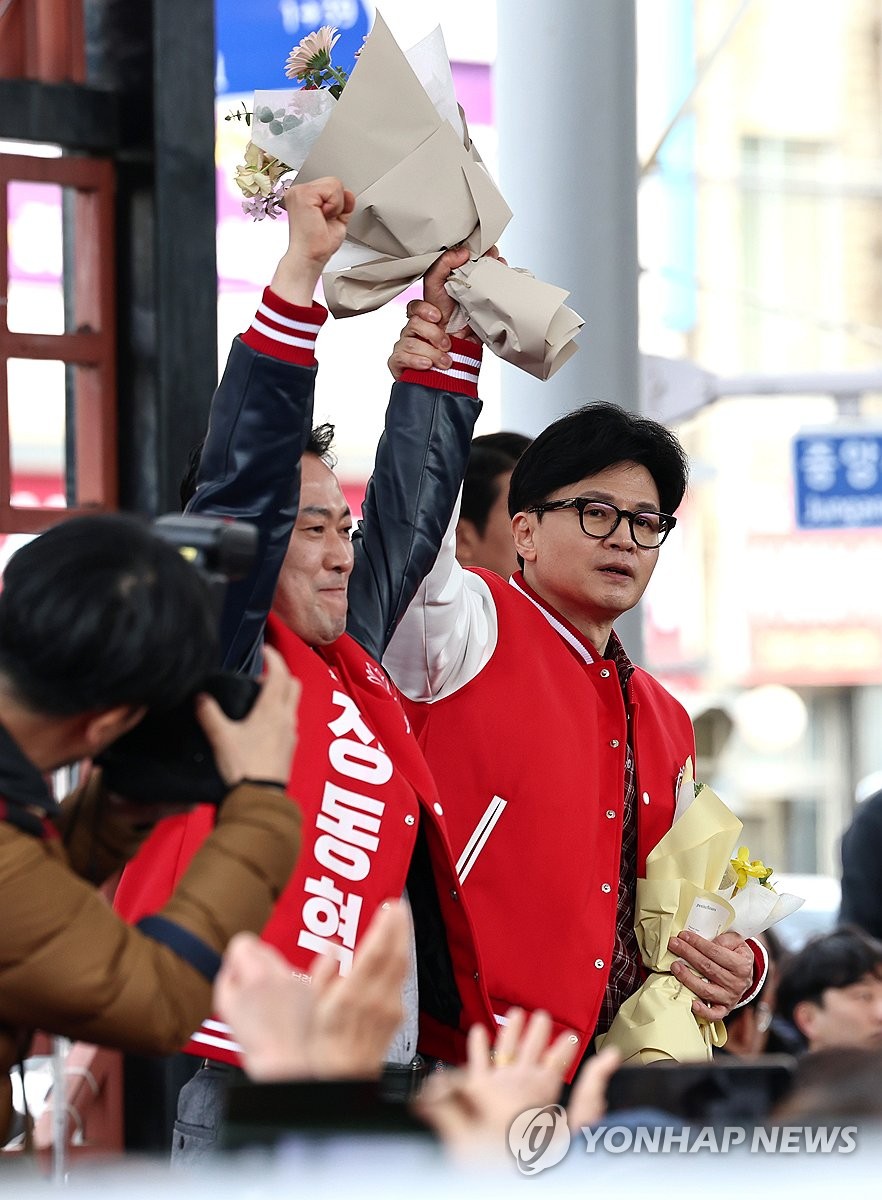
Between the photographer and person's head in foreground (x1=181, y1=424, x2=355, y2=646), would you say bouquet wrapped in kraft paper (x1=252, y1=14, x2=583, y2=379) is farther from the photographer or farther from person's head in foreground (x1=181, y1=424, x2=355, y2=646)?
the photographer

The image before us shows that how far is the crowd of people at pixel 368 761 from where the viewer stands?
1500 millimetres

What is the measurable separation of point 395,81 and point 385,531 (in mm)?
599

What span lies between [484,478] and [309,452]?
99 cm

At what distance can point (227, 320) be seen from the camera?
27.6ft

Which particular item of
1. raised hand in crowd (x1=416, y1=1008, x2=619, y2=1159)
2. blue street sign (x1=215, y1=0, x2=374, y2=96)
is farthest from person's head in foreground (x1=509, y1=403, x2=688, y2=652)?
blue street sign (x1=215, y1=0, x2=374, y2=96)

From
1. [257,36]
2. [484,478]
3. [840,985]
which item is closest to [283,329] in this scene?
[484,478]

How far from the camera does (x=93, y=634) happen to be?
1.50 m

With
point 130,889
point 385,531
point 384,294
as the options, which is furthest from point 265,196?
point 130,889

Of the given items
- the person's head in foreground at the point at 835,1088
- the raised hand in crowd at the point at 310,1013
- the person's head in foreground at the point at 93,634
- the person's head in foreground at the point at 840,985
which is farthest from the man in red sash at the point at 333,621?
the person's head in foreground at the point at 840,985

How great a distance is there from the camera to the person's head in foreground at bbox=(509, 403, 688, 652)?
2705 mm

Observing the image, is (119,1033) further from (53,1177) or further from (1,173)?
(1,173)

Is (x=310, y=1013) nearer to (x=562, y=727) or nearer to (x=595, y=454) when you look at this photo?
(x=562, y=727)

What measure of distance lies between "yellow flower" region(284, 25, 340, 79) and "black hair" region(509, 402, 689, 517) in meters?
0.64

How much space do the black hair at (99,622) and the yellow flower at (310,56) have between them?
114cm
